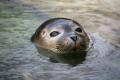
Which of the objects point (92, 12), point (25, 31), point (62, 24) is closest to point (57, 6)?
point (92, 12)

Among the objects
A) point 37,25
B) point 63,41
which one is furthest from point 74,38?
point 37,25

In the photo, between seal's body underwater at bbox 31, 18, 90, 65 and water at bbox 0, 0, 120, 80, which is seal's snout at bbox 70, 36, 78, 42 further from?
water at bbox 0, 0, 120, 80

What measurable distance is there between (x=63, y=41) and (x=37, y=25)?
1.87 m

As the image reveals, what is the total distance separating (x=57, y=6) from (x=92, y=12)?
849 millimetres

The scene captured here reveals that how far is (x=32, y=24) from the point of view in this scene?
913cm

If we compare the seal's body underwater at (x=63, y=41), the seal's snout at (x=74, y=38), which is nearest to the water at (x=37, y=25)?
the seal's body underwater at (x=63, y=41)

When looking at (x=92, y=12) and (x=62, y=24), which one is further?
(x=92, y=12)

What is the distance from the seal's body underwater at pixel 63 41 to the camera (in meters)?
7.29

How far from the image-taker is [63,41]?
731cm

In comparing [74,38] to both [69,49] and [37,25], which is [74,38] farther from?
[37,25]

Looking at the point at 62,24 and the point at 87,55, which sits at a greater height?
the point at 62,24

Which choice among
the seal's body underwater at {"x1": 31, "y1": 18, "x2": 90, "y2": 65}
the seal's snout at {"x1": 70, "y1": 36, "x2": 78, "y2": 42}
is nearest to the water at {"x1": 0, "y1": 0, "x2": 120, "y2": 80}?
the seal's body underwater at {"x1": 31, "y1": 18, "x2": 90, "y2": 65}

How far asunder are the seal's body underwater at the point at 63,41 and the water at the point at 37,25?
0.65 ft

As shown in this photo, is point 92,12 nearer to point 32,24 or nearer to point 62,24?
point 32,24
